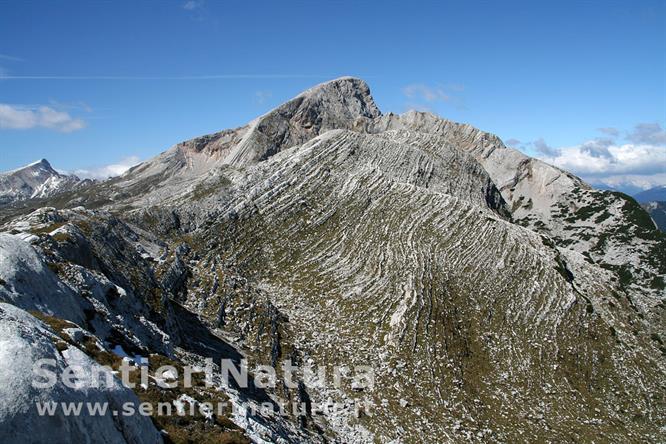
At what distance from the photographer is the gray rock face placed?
1182 cm

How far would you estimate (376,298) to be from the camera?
54.4 m

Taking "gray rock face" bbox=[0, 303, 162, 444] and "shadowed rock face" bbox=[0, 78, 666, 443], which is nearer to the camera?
"gray rock face" bbox=[0, 303, 162, 444]

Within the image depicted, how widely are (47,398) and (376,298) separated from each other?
4437 centimetres

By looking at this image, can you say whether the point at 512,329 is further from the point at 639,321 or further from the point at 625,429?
the point at 639,321

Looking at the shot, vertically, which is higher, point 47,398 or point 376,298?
point 47,398

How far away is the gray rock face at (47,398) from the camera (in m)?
11.8

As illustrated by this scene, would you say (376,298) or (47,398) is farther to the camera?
(376,298)

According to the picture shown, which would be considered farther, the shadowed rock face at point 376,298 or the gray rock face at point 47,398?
the shadowed rock face at point 376,298

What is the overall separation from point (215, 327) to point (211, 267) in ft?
42.7

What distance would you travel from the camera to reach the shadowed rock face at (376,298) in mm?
36250

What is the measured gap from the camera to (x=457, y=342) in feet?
160

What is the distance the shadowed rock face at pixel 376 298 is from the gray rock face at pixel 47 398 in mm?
6969

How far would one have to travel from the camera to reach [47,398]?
12672 mm

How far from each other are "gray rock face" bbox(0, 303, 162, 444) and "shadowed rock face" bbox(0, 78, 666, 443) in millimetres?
6969
